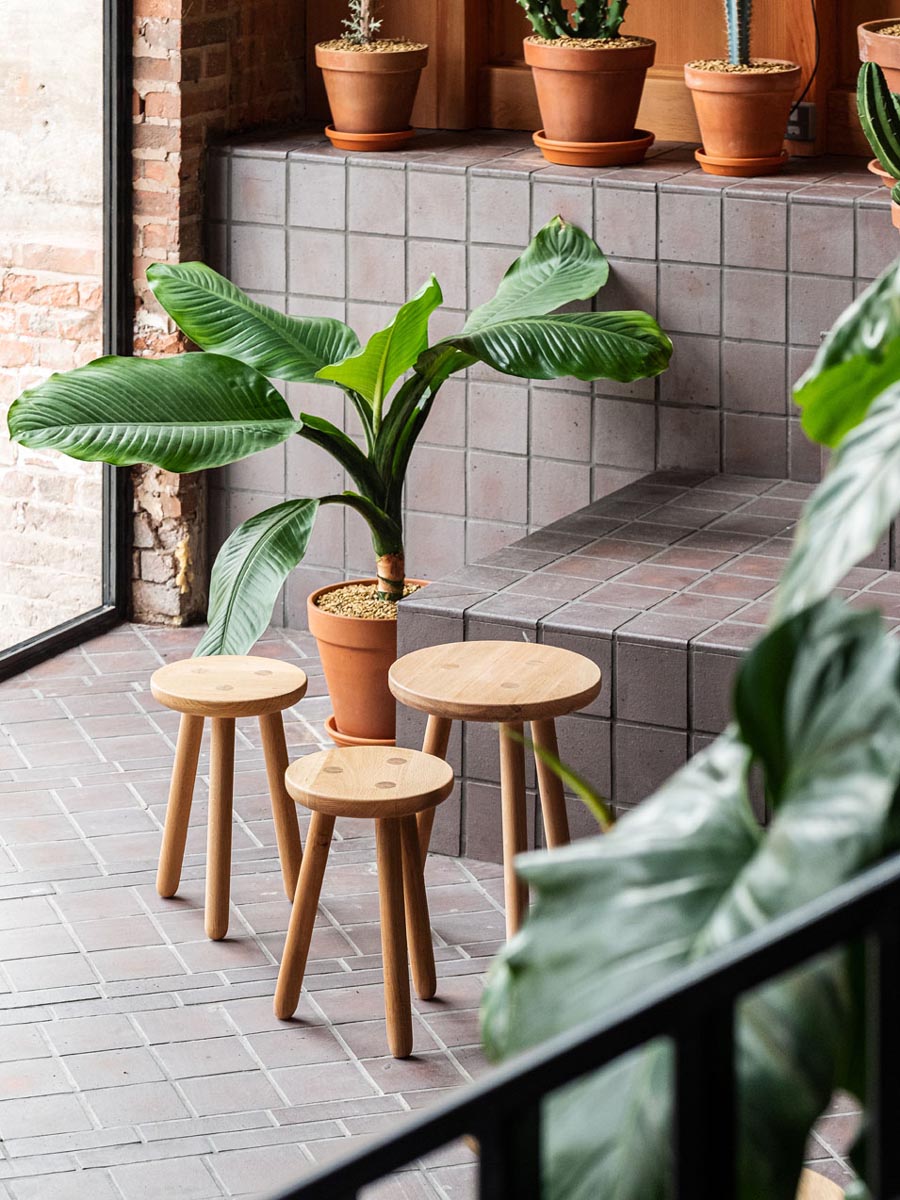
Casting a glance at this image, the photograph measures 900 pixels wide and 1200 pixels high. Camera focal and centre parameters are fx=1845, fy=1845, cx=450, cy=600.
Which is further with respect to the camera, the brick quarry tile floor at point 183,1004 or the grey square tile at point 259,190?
the grey square tile at point 259,190

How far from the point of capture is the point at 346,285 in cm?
482

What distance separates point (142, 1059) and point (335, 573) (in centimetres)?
217

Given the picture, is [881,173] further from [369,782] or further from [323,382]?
[369,782]

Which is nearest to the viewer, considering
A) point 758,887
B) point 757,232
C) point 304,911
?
point 758,887

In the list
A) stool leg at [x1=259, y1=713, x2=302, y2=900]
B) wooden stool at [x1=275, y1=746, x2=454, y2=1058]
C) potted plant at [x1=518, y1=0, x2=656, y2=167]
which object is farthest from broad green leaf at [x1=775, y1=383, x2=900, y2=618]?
potted plant at [x1=518, y1=0, x2=656, y2=167]

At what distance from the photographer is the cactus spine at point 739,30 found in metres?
4.45

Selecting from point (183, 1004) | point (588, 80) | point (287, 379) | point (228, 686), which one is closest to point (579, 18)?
point (588, 80)

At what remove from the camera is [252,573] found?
12.9 feet

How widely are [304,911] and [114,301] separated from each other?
234cm

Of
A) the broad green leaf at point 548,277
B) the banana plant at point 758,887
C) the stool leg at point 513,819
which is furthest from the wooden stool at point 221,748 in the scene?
the banana plant at point 758,887

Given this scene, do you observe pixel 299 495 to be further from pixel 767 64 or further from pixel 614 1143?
Answer: pixel 614 1143

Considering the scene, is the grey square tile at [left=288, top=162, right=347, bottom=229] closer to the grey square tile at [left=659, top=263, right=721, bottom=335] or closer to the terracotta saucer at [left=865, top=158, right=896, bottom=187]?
the grey square tile at [left=659, top=263, right=721, bottom=335]

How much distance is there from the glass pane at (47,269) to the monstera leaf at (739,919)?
3896 mm

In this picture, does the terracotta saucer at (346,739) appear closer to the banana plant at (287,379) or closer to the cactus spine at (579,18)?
the banana plant at (287,379)
